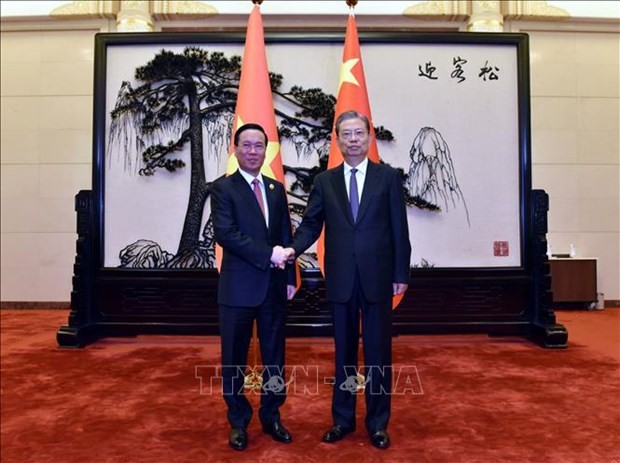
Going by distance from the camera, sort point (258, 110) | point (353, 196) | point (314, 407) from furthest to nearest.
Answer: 1. point (258, 110)
2. point (314, 407)
3. point (353, 196)

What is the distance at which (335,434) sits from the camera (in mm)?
1976

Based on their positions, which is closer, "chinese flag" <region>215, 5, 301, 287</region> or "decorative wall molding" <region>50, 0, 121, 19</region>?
"chinese flag" <region>215, 5, 301, 287</region>

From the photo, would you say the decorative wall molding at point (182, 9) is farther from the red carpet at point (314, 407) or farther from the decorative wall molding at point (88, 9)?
the red carpet at point (314, 407)

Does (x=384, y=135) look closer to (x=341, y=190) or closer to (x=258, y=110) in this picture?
(x=258, y=110)

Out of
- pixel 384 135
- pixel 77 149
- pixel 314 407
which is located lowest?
pixel 314 407

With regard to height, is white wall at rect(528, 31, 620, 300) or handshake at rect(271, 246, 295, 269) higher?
white wall at rect(528, 31, 620, 300)

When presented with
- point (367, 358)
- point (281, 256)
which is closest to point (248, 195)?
point (281, 256)

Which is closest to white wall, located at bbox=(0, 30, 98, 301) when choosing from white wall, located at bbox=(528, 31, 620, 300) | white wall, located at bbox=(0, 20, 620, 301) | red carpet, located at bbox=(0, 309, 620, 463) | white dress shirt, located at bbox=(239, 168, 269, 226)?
white wall, located at bbox=(0, 20, 620, 301)

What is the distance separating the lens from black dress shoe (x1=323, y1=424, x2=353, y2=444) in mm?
1970

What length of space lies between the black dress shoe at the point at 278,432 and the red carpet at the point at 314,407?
0.03m

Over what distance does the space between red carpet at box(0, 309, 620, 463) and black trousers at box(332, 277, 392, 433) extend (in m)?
0.12

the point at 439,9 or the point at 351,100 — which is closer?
the point at 351,100

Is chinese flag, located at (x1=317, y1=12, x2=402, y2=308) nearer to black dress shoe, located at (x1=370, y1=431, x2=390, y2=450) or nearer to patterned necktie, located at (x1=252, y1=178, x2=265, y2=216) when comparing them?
patterned necktie, located at (x1=252, y1=178, x2=265, y2=216)

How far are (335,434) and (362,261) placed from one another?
2.48ft
